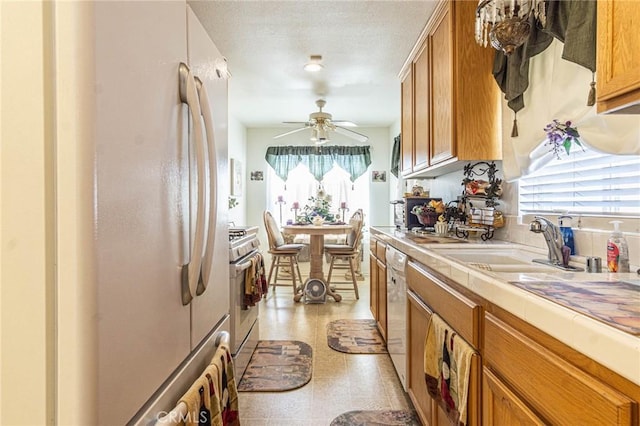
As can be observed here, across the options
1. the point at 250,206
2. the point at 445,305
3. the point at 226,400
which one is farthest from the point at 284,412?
the point at 250,206

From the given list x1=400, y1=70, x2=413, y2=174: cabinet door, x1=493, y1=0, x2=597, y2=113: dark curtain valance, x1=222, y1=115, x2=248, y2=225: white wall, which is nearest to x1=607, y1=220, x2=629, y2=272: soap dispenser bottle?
x1=493, y1=0, x2=597, y2=113: dark curtain valance

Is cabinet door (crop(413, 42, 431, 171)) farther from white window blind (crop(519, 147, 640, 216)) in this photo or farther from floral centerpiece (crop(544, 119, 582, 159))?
floral centerpiece (crop(544, 119, 582, 159))

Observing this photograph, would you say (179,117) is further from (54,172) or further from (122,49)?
(54,172)

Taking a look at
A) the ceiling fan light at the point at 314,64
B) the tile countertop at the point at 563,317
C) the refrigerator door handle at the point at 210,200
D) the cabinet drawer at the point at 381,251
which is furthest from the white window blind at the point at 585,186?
the ceiling fan light at the point at 314,64

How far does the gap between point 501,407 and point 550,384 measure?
0.26 metres

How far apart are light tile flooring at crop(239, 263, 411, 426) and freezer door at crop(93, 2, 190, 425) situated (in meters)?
1.33

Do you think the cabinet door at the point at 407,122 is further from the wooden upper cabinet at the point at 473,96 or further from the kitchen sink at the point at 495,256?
the kitchen sink at the point at 495,256

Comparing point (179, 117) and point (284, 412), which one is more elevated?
point (179, 117)

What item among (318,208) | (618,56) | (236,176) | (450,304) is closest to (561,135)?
(618,56)

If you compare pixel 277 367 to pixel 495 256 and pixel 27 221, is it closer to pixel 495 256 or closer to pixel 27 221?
pixel 495 256

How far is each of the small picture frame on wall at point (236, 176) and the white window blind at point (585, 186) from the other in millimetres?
4100

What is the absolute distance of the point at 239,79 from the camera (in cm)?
Answer: 374

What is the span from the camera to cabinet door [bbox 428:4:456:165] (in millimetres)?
2066

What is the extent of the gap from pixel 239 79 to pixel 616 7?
3.38 m
